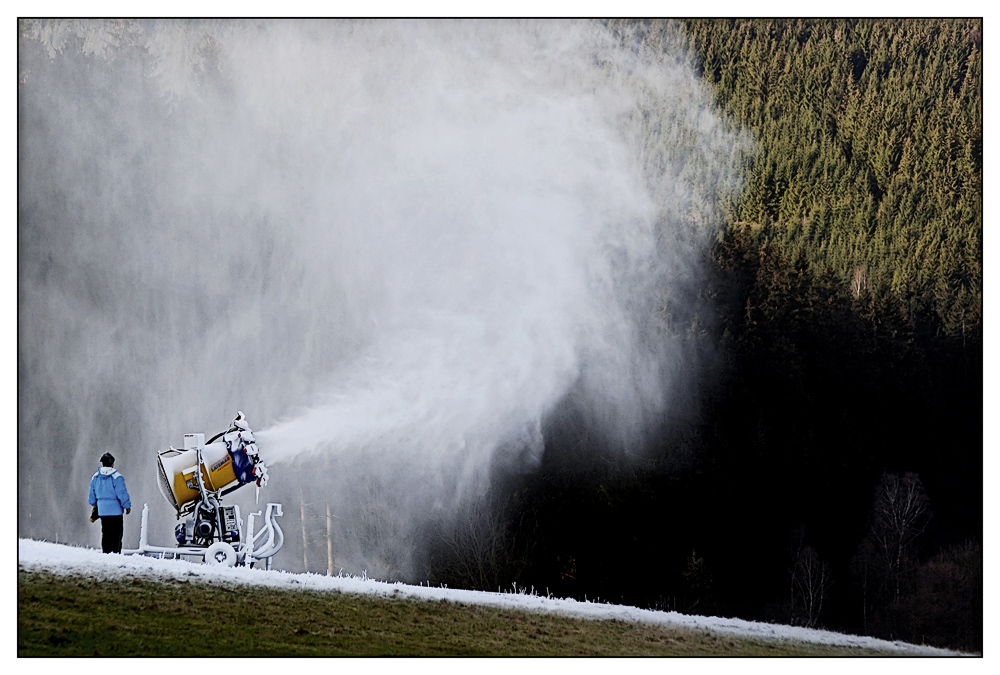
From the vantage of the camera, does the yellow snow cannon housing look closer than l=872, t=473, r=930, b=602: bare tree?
Yes

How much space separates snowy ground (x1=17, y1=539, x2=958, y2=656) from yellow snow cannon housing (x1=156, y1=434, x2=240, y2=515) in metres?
0.72

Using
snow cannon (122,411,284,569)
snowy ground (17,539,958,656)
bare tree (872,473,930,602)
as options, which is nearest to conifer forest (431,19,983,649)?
bare tree (872,473,930,602)

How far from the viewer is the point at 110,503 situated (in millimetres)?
10570

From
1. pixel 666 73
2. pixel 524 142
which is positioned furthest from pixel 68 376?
pixel 666 73

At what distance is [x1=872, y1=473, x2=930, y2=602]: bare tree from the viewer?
428 inches

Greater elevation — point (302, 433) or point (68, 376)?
point (68, 376)

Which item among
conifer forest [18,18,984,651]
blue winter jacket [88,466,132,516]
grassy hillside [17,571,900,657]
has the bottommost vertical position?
grassy hillside [17,571,900,657]

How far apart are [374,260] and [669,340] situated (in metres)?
3.55

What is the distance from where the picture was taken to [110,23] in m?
11.0

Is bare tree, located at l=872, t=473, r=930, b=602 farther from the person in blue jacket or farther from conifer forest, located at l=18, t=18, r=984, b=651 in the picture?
the person in blue jacket

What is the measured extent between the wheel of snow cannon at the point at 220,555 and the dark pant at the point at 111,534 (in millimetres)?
1092

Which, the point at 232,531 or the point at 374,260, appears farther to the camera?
the point at 374,260

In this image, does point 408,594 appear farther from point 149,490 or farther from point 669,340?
point 669,340

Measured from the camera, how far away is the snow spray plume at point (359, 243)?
11008 mm
